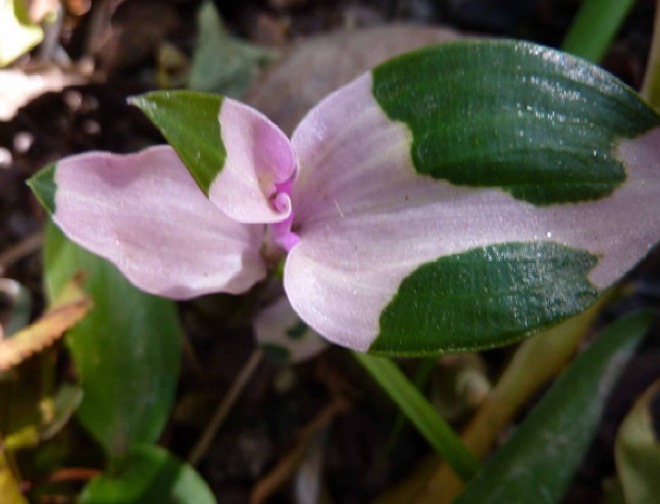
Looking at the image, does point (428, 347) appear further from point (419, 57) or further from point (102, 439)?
point (102, 439)

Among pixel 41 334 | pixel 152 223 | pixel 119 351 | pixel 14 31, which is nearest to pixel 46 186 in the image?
pixel 152 223

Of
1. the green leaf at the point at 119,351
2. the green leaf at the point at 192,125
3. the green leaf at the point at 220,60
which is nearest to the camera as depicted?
the green leaf at the point at 192,125

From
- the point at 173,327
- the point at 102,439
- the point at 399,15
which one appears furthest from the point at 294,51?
the point at 102,439

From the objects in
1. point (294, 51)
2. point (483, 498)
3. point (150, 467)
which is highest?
point (294, 51)

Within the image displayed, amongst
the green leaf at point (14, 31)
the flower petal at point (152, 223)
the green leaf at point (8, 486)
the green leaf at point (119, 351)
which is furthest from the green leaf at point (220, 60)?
the green leaf at point (8, 486)

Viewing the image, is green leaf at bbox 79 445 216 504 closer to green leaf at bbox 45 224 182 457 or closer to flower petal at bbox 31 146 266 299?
green leaf at bbox 45 224 182 457

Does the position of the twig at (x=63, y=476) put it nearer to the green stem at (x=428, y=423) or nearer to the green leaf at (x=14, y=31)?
the green stem at (x=428, y=423)
